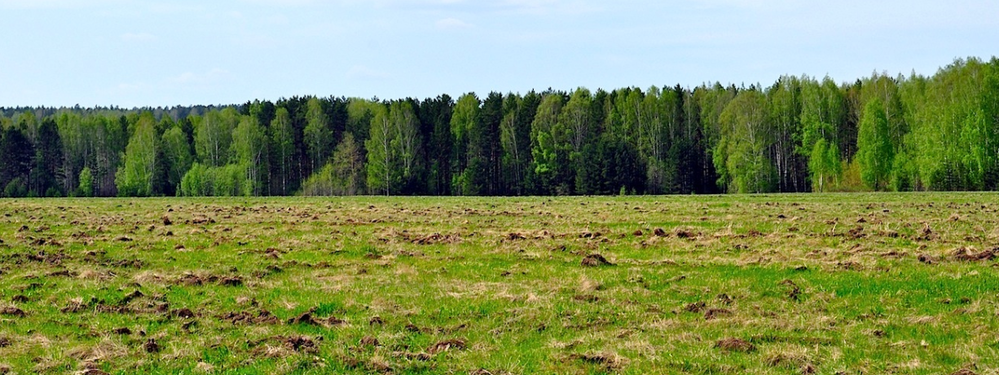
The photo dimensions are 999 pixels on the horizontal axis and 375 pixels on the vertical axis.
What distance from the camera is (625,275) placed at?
53.5 feet

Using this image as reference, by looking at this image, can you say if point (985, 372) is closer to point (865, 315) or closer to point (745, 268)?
point (865, 315)

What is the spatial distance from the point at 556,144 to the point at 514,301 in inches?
3403

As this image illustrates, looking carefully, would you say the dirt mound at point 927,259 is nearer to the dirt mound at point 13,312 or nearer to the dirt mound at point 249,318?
the dirt mound at point 249,318

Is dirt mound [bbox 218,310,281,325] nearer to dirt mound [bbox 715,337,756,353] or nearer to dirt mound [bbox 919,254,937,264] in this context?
dirt mound [bbox 715,337,756,353]

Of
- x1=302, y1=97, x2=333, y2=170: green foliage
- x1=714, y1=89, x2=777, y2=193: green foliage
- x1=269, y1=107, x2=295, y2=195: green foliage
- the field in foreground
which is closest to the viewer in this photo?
the field in foreground

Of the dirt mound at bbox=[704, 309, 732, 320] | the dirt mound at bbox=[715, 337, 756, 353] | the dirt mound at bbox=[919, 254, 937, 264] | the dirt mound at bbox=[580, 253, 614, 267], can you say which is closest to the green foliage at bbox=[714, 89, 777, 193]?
the dirt mound at bbox=[919, 254, 937, 264]

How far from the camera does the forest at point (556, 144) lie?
78.5 metres

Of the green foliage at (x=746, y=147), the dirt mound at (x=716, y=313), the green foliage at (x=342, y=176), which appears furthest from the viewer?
the green foliage at (x=342, y=176)

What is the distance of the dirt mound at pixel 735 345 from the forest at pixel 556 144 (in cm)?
7331

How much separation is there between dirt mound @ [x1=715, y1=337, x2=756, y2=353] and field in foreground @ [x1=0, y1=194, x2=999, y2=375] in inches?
1.0

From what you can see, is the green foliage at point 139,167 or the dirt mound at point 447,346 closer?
the dirt mound at point 447,346

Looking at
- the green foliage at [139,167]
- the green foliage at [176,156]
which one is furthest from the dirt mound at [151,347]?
the green foliage at [176,156]

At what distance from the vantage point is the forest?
7850 centimetres

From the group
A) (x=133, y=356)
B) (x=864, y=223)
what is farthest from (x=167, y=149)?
(x=133, y=356)
